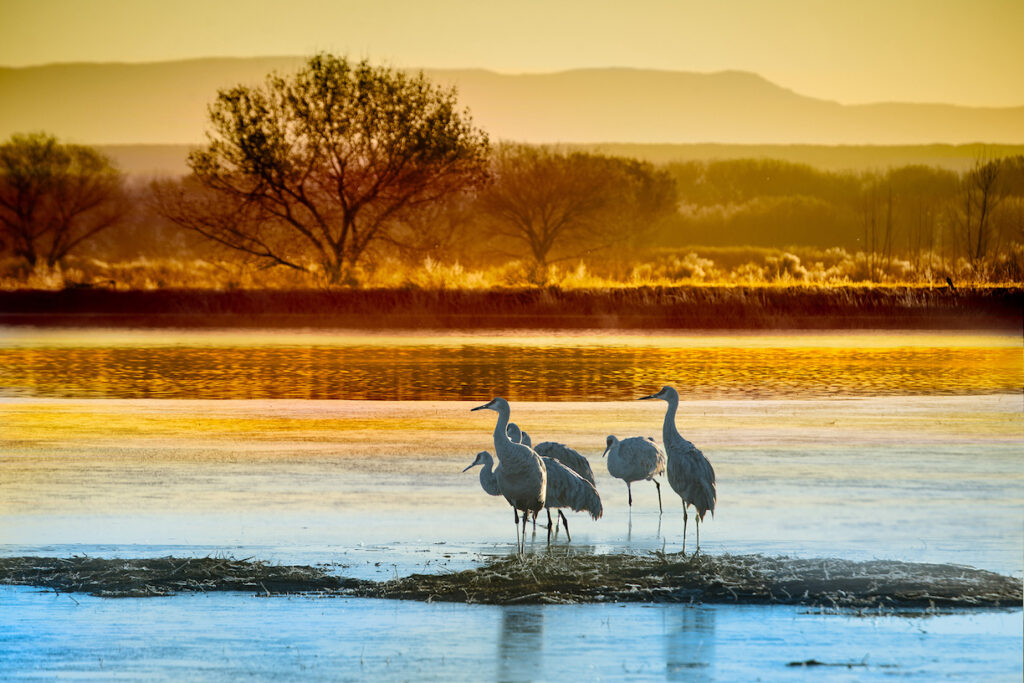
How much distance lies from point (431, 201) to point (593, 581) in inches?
1163

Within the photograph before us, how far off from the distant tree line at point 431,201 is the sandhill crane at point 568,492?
27.1 metres

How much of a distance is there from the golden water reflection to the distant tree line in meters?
7.06

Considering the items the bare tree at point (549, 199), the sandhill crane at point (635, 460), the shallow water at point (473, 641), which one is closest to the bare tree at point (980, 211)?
the bare tree at point (549, 199)

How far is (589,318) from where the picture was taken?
112 ft

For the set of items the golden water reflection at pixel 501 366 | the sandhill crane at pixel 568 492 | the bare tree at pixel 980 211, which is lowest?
the sandhill crane at pixel 568 492

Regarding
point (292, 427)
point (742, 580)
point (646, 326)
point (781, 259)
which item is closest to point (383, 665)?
point (742, 580)

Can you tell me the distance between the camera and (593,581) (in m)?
8.09

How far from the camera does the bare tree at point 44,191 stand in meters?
53.4

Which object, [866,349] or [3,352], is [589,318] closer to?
[866,349]

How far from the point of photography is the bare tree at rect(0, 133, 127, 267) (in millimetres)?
53406

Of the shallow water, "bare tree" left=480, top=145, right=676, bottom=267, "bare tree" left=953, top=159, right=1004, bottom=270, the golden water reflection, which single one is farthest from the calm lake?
"bare tree" left=480, top=145, right=676, bottom=267

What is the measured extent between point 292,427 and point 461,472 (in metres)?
3.91

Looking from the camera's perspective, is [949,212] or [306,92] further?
[949,212]

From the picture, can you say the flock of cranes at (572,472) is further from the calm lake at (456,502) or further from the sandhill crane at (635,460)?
the calm lake at (456,502)
